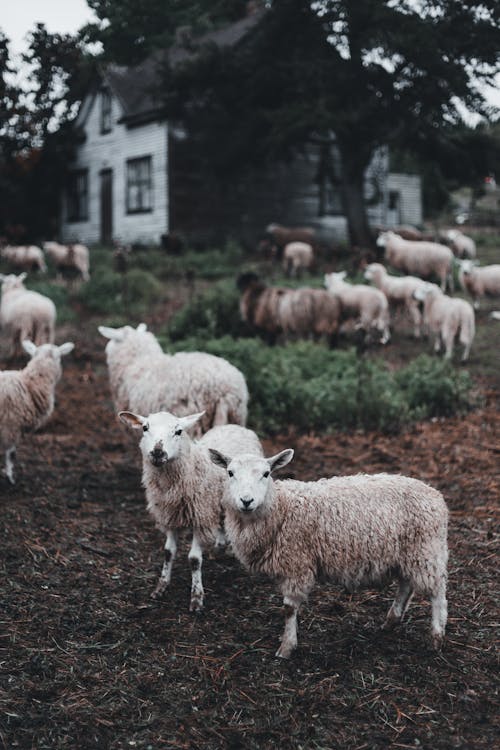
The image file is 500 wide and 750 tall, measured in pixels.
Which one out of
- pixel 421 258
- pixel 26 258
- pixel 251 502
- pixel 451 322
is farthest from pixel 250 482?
pixel 26 258

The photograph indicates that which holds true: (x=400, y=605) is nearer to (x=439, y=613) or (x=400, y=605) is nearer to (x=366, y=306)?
(x=439, y=613)

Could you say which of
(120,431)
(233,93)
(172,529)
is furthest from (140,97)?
(172,529)

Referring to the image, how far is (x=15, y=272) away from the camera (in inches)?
843

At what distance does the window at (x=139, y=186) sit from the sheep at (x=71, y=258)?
17.5 feet

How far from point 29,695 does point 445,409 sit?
7.17 meters

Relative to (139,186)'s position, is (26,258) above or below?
below

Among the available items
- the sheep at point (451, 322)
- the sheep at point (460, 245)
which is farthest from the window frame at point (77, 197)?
the sheep at point (451, 322)

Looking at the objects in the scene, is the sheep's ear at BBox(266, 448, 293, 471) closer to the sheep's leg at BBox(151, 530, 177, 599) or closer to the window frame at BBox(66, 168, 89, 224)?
the sheep's leg at BBox(151, 530, 177, 599)

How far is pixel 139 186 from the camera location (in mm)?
26203

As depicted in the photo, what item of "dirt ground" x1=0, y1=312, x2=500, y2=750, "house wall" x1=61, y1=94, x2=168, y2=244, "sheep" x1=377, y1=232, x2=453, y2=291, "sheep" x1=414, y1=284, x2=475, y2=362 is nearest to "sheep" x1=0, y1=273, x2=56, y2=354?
"dirt ground" x1=0, y1=312, x2=500, y2=750

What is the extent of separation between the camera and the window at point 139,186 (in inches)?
1014

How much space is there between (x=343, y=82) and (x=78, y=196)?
14.2 meters

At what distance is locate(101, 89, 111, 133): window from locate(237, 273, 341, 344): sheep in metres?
17.5

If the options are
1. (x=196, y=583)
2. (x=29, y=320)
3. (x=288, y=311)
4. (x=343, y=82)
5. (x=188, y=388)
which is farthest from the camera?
(x=343, y=82)
